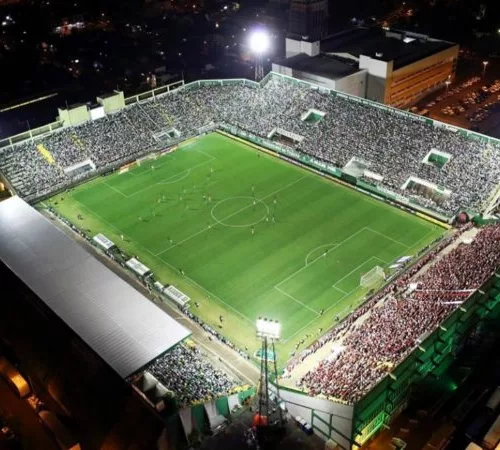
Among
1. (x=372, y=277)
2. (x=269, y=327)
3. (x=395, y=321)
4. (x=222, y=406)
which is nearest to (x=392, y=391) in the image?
(x=395, y=321)

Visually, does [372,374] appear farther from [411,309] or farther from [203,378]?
[203,378]

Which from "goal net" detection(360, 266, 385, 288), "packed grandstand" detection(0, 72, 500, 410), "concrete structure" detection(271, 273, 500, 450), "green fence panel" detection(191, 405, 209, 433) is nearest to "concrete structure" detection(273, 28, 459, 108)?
"packed grandstand" detection(0, 72, 500, 410)

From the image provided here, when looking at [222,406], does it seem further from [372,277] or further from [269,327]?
[372,277]

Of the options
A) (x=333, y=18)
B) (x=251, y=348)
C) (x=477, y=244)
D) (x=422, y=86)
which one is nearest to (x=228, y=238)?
(x=251, y=348)

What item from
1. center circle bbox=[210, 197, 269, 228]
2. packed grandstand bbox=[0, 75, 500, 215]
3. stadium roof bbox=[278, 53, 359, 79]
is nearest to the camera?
center circle bbox=[210, 197, 269, 228]

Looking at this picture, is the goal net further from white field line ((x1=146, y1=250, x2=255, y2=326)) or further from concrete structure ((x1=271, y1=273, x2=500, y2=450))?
white field line ((x1=146, y1=250, x2=255, y2=326))

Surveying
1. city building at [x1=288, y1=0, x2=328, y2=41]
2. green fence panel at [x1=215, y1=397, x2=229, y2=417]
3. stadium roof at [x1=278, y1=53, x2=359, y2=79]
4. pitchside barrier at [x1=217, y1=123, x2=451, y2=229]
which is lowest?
pitchside barrier at [x1=217, y1=123, x2=451, y2=229]

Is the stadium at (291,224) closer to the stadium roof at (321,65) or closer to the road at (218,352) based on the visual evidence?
the road at (218,352)
